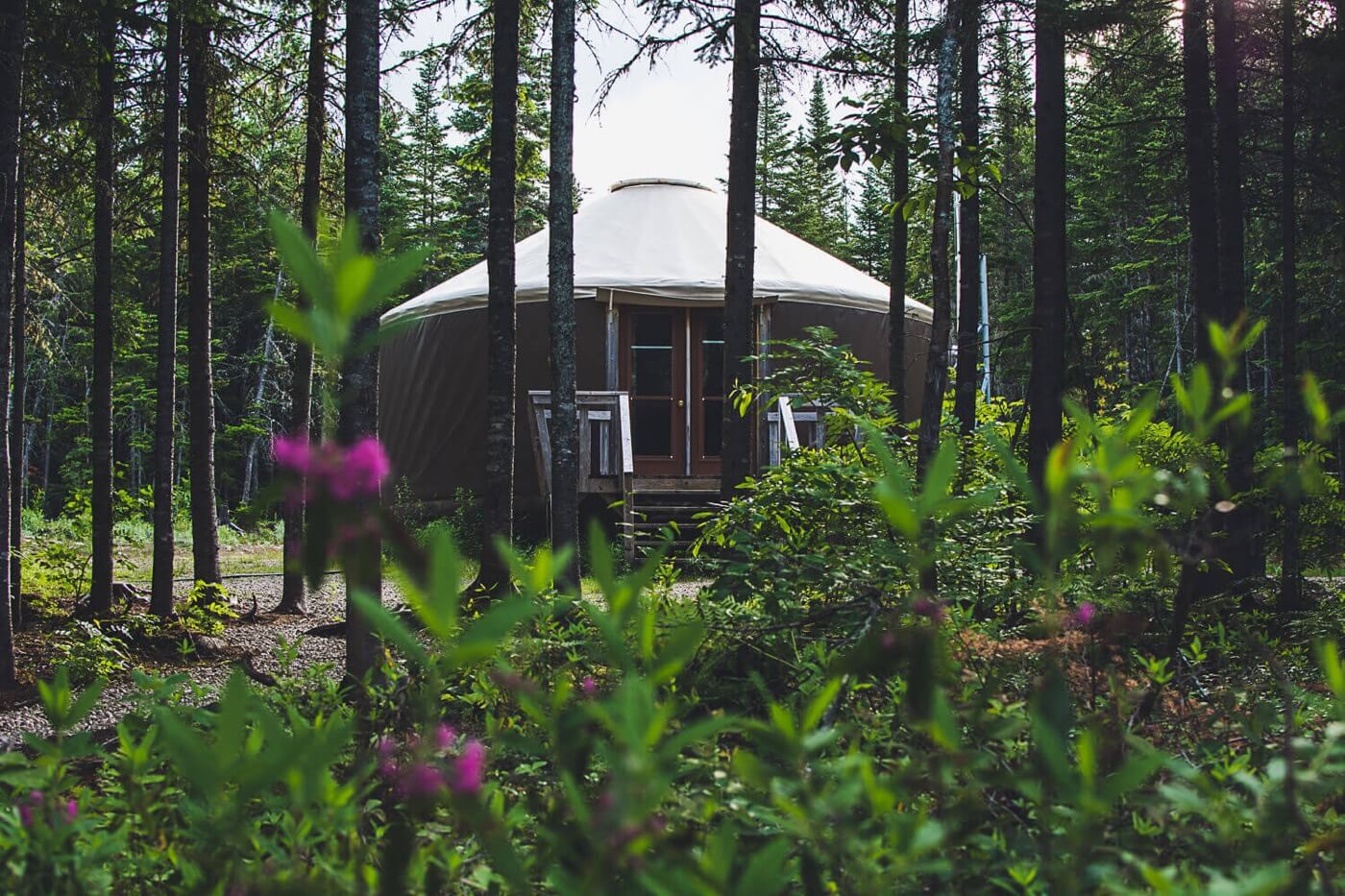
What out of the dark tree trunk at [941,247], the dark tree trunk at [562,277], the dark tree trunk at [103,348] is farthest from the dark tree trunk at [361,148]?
the dark tree trunk at [103,348]

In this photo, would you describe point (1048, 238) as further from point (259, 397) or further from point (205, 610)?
point (259, 397)

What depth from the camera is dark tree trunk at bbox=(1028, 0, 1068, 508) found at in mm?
5926

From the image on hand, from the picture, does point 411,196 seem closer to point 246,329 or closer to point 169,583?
point 246,329

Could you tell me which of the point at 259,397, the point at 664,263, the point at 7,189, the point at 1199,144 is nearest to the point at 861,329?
the point at 664,263

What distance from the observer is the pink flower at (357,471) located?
1.98 ft

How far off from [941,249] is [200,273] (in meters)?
5.09

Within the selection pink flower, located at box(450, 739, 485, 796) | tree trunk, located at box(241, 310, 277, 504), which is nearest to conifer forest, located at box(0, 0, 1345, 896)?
pink flower, located at box(450, 739, 485, 796)

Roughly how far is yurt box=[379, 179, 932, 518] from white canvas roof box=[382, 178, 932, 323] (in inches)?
1.0

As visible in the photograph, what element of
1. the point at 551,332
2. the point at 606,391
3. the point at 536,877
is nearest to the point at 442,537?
the point at 536,877

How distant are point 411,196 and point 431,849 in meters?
34.0

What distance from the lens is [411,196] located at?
109 ft

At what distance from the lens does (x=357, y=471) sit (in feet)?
2.00

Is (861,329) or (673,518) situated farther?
(861,329)

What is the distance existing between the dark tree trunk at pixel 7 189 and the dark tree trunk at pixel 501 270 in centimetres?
242
